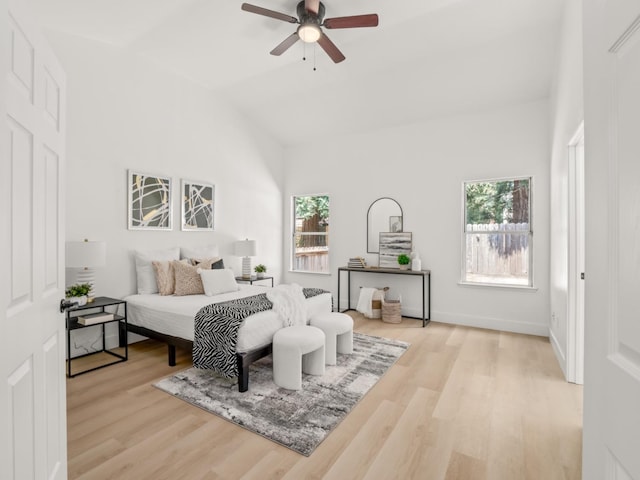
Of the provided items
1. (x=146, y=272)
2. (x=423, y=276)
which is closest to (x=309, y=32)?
(x=146, y=272)

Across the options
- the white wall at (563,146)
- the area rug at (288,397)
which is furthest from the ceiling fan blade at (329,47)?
the area rug at (288,397)

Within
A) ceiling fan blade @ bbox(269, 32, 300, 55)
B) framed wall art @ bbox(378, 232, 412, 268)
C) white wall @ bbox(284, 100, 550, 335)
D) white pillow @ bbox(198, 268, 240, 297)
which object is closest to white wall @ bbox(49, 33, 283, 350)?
white pillow @ bbox(198, 268, 240, 297)

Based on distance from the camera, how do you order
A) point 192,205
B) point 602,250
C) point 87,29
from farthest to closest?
1. point 192,205
2. point 87,29
3. point 602,250

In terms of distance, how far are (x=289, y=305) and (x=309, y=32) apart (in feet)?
8.03

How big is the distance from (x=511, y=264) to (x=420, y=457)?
3271 mm

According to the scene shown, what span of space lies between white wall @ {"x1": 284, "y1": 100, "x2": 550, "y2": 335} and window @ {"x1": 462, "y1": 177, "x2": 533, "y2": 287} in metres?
0.11

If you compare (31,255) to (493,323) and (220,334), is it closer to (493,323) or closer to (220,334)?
(220,334)

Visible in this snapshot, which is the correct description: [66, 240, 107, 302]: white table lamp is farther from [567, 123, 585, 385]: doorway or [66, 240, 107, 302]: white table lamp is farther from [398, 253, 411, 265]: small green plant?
[567, 123, 585, 385]: doorway

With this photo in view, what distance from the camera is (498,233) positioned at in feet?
14.7

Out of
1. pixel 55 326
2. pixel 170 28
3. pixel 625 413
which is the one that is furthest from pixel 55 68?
pixel 170 28

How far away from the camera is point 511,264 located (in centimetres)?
441

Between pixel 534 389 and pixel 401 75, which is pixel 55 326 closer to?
pixel 534 389

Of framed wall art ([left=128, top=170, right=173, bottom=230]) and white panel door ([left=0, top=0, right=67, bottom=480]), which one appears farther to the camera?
framed wall art ([left=128, top=170, right=173, bottom=230])

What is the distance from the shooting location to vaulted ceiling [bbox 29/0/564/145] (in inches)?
124
